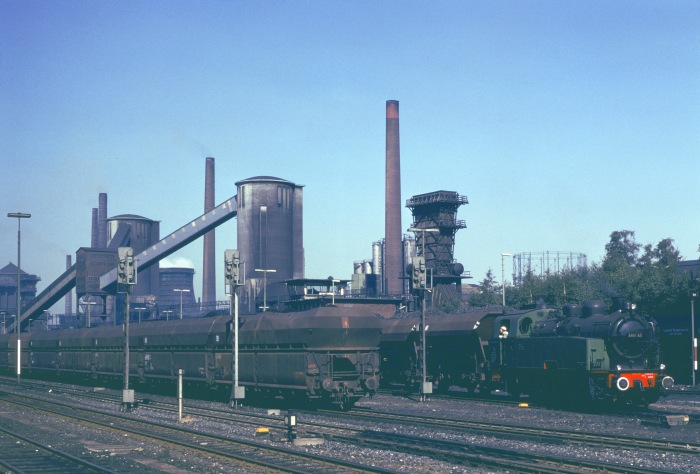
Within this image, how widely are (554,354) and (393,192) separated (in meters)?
65.1

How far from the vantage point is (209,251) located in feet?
431

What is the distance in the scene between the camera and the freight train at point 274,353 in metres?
30.2

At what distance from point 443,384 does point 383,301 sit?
5507 cm

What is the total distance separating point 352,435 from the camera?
73.7 ft

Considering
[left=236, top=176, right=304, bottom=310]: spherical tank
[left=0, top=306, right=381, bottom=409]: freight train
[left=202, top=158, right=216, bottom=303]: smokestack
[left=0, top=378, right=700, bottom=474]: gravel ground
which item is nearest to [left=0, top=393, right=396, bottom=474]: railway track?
[left=0, top=378, right=700, bottom=474]: gravel ground

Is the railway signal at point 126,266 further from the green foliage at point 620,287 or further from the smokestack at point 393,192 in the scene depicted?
the smokestack at point 393,192

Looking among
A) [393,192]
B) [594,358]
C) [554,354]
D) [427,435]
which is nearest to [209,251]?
[393,192]

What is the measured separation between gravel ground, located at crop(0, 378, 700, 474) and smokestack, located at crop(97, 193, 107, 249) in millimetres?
126423

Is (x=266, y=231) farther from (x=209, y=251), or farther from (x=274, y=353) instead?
(x=274, y=353)

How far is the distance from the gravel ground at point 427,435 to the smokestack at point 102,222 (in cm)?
12642

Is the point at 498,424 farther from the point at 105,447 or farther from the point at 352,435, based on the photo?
the point at 105,447

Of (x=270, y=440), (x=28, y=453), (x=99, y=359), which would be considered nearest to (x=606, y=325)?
(x=270, y=440)

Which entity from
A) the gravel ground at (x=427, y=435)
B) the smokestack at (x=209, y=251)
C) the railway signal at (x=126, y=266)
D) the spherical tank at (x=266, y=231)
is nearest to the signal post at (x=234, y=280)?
the gravel ground at (x=427, y=435)

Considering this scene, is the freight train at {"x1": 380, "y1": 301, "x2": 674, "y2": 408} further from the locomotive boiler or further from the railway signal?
the railway signal
